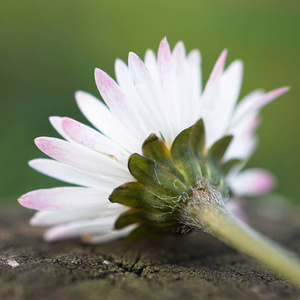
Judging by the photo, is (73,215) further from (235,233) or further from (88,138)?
(235,233)

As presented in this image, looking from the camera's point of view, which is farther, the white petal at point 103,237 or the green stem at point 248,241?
the white petal at point 103,237

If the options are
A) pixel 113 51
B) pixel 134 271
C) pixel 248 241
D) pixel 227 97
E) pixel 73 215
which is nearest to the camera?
pixel 248 241

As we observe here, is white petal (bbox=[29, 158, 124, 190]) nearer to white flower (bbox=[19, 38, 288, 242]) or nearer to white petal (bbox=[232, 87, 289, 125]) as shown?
white flower (bbox=[19, 38, 288, 242])

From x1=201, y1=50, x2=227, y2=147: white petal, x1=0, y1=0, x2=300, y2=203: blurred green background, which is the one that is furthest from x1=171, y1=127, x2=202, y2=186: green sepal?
x1=0, y1=0, x2=300, y2=203: blurred green background

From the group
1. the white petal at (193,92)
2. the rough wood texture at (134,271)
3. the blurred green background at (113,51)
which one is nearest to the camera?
the rough wood texture at (134,271)

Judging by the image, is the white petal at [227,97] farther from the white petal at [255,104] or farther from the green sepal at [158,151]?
the green sepal at [158,151]

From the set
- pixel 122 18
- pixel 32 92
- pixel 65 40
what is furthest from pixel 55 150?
pixel 122 18

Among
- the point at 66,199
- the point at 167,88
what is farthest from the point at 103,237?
the point at 167,88

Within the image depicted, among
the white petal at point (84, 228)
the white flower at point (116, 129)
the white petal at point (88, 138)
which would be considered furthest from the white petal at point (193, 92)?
the white petal at point (84, 228)
